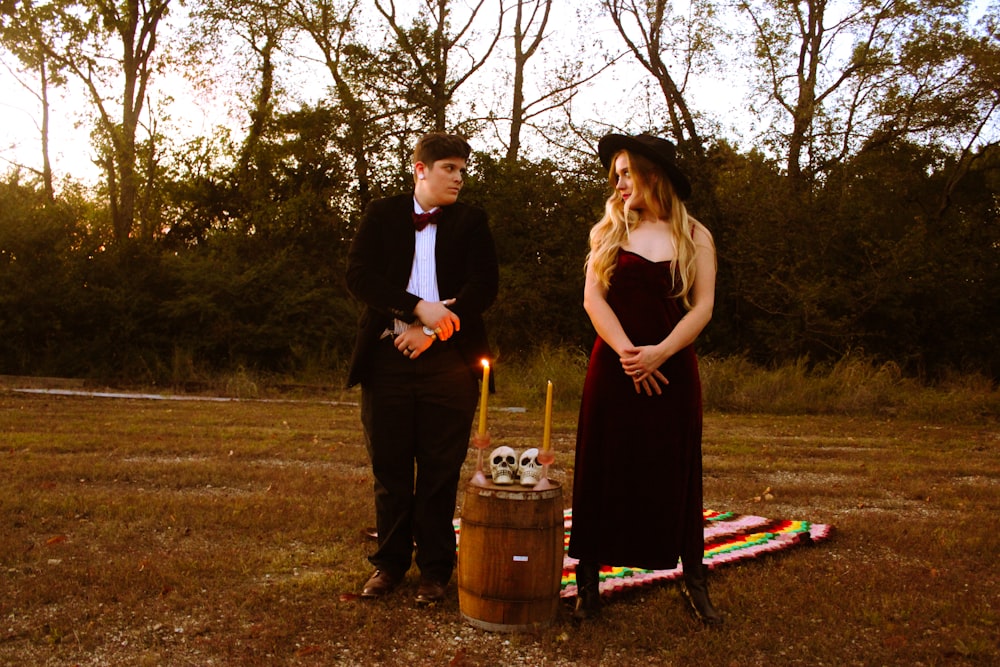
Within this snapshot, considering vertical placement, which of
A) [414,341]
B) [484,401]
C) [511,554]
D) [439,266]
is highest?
[439,266]

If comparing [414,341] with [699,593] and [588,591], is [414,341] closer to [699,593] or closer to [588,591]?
[588,591]

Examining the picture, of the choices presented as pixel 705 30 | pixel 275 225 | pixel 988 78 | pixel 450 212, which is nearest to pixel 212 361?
pixel 275 225

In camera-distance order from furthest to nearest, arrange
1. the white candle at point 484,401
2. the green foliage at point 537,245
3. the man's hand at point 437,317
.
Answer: the green foliage at point 537,245
the man's hand at point 437,317
the white candle at point 484,401

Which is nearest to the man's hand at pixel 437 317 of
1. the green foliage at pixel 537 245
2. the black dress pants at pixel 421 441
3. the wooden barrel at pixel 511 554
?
the black dress pants at pixel 421 441

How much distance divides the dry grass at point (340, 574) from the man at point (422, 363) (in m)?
0.30

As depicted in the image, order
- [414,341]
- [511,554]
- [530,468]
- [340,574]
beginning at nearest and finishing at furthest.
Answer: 1. [511,554]
2. [530,468]
3. [414,341]
4. [340,574]

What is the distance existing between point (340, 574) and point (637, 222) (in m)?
2.25

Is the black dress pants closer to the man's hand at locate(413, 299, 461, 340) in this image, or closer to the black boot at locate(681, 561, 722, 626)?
the man's hand at locate(413, 299, 461, 340)

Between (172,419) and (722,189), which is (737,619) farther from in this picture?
(722,189)

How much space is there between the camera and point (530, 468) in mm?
3848

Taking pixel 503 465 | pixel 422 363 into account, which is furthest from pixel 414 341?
pixel 503 465

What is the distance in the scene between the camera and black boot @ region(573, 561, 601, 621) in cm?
400

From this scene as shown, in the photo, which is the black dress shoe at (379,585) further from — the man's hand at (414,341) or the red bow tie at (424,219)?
the red bow tie at (424,219)

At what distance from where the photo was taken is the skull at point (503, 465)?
12.7ft
